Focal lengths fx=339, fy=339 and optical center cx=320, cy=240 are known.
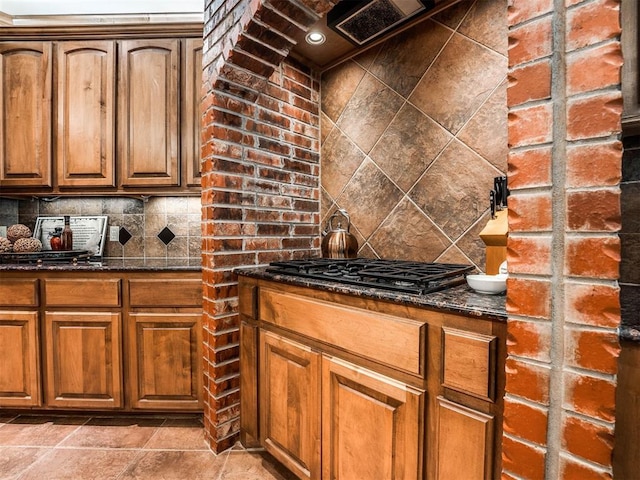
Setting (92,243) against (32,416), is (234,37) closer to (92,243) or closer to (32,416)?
(92,243)

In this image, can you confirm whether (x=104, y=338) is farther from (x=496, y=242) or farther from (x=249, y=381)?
(x=496, y=242)

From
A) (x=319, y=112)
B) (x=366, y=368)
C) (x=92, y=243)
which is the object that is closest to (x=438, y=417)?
(x=366, y=368)

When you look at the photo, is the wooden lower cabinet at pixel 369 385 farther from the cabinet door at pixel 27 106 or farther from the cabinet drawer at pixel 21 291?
the cabinet door at pixel 27 106

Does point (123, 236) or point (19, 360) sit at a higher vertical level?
point (123, 236)

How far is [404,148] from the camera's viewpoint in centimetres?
186

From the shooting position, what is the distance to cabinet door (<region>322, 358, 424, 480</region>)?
1.03 meters

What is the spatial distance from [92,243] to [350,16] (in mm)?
2365

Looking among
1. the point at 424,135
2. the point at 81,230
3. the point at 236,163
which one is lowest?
the point at 81,230

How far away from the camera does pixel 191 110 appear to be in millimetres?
2277

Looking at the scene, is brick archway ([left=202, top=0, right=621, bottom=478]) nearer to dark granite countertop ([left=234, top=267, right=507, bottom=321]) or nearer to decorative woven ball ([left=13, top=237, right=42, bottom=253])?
dark granite countertop ([left=234, top=267, right=507, bottom=321])

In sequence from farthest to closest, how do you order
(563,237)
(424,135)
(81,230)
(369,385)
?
(81,230) → (424,135) → (369,385) → (563,237)

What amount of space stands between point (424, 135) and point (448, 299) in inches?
43.0

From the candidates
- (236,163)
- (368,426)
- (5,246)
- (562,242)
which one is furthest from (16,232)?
(562,242)

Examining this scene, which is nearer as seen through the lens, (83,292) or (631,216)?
(631,216)
